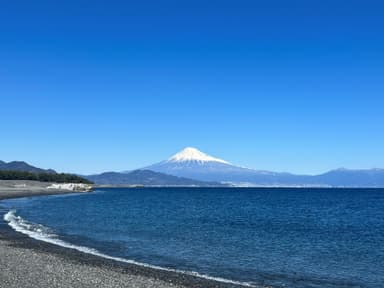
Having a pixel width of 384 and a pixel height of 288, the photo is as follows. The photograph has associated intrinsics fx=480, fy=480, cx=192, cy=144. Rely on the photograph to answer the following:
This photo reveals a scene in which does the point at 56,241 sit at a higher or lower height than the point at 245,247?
lower

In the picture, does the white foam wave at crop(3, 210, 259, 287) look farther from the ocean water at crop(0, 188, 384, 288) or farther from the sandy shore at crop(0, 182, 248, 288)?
the sandy shore at crop(0, 182, 248, 288)

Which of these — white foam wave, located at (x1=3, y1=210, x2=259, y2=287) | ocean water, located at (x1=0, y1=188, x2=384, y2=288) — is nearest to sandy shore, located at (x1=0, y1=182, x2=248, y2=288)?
white foam wave, located at (x1=3, y1=210, x2=259, y2=287)

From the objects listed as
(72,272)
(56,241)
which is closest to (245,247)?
(56,241)

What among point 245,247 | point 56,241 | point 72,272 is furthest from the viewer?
point 56,241

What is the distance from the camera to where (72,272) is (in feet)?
67.4

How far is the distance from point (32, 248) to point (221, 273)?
1250 cm

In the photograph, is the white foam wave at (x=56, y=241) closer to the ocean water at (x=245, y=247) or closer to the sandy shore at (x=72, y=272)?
the ocean water at (x=245, y=247)

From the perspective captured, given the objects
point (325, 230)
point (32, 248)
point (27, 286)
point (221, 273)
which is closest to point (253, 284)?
point (221, 273)

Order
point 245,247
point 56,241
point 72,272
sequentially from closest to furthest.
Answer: point 72,272, point 245,247, point 56,241

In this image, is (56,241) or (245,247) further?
(56,241)

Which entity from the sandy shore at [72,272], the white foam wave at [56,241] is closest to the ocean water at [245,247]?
the white foam wave at [56,241]

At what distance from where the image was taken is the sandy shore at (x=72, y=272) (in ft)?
59.9

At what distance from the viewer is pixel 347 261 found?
28.1 meters

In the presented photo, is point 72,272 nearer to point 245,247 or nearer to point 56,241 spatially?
point 56,241
